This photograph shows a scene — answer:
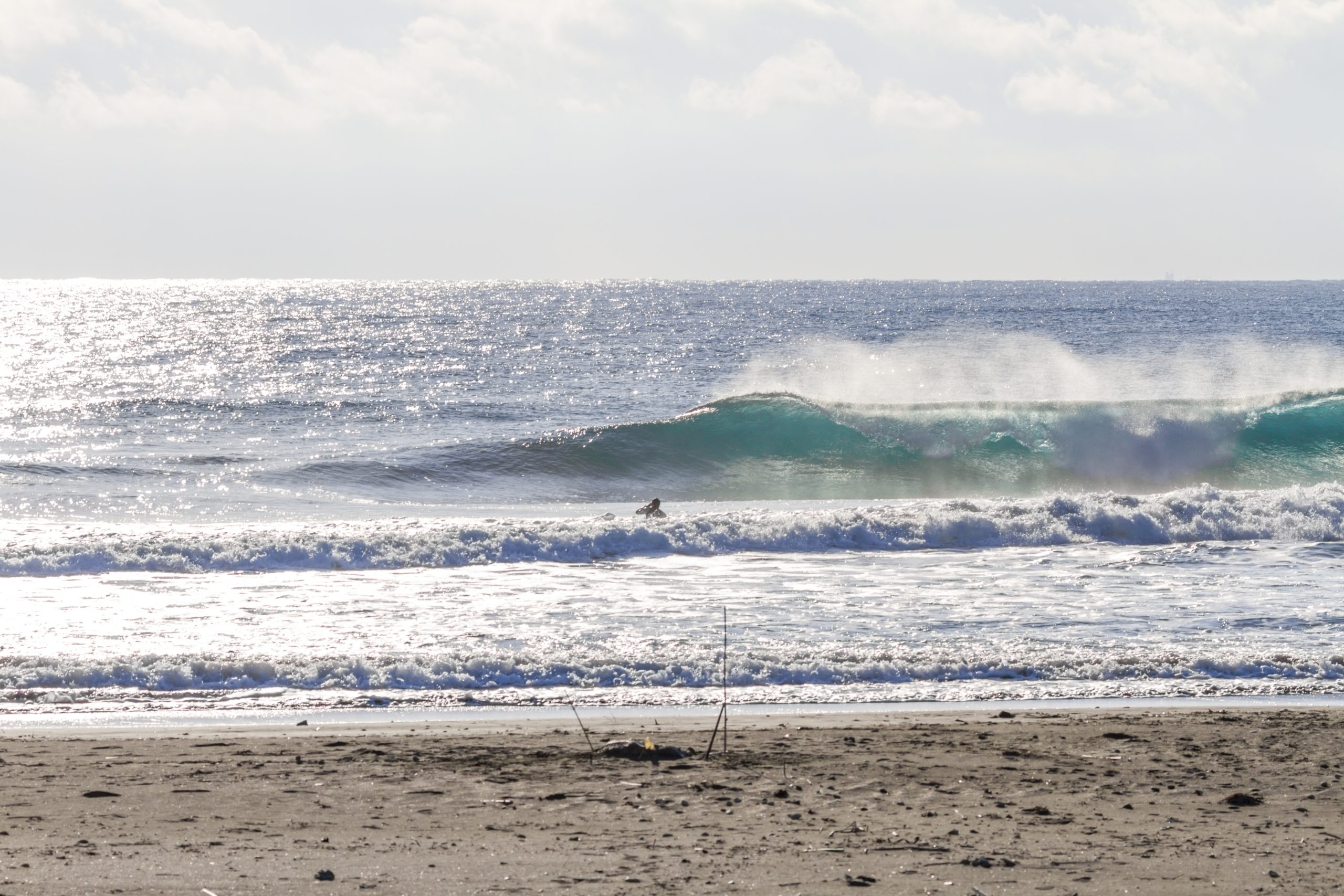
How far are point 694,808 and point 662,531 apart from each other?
966 cm

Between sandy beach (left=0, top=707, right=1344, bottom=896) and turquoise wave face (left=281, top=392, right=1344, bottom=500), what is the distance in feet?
52.9

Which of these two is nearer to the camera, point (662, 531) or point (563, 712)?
point (563, 712)

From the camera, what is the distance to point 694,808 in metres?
5.76

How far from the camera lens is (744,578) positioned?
13.2 meters

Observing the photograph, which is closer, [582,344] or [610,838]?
[610,838]

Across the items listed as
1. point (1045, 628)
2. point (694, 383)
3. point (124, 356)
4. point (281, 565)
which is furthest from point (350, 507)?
point (124, 356)

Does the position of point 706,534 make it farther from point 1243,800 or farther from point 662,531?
point 1243,800

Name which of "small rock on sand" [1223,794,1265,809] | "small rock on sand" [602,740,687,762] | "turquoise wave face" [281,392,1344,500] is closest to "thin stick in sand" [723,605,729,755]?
"small rock on sand" [602,740,687,762]

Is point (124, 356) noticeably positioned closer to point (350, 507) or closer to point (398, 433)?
point (398, 433)

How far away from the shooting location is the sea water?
9.20 m

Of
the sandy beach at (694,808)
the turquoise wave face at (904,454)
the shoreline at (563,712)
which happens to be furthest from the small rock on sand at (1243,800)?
the turquoise wave face at (904,454)

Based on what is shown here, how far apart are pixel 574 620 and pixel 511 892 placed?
6.19 meters

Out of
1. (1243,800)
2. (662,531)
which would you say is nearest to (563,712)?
(1243,800)

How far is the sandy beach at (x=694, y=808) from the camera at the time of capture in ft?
15.8
